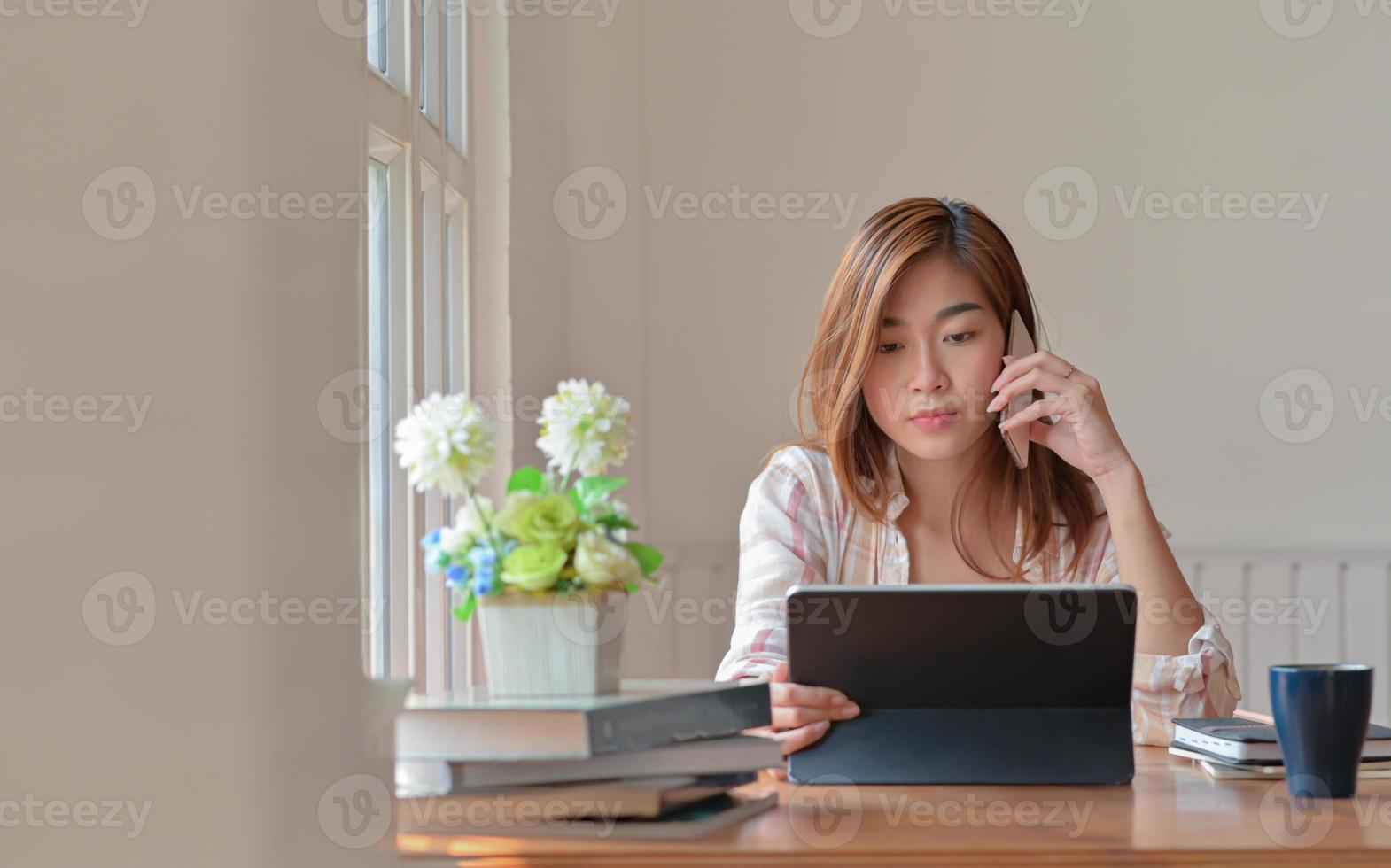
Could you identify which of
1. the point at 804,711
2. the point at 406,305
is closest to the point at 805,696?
the point at 804,711

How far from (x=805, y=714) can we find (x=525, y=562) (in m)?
0.31

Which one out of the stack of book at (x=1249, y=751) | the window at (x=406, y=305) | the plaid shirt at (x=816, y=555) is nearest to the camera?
the stack of book at (x=1249, y=751)

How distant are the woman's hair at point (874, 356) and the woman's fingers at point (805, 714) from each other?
0.68 m

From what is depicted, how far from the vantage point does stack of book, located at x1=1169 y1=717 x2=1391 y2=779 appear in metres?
1.17

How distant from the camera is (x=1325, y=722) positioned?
1069 mm

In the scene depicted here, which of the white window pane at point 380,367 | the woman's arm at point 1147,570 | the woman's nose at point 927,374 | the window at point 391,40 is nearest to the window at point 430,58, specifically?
the window at point 391,40

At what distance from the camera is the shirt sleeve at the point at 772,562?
5.30 feet

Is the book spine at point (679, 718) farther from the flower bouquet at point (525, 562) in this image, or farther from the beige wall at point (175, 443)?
the beige wall at point (175, 443)

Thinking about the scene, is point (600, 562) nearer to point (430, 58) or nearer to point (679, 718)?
point (679, 718)

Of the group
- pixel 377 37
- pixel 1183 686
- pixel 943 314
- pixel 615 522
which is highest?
pixel 377 37

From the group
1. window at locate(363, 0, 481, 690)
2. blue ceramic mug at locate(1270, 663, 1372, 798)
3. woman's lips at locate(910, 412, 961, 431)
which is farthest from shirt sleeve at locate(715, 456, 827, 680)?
blue ceramic mug at locate(1270, 663, 1372, 798)

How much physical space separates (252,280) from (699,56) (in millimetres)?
2804

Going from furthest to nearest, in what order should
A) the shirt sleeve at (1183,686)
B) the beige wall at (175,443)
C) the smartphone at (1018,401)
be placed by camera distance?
the smartphone at (1018,401)
the shirt sleeve at (1183,686)
the beige wall at (175,443)

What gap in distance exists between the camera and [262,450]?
71 cm
